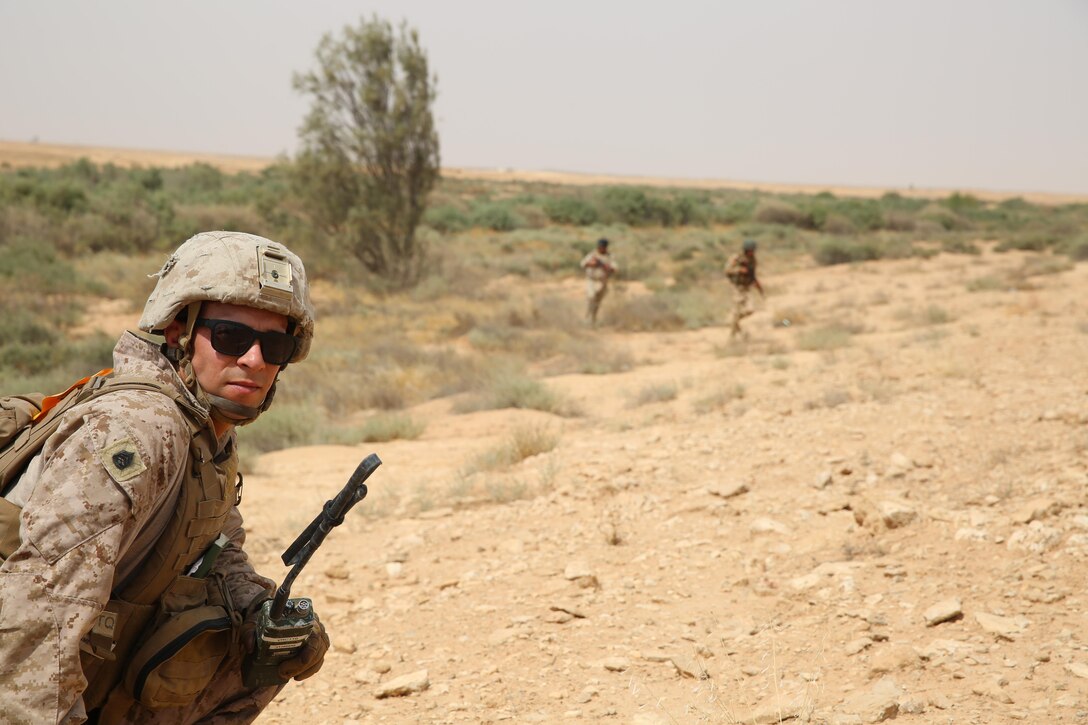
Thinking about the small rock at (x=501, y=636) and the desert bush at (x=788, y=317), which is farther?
the desert bush at (x=788, y=317)

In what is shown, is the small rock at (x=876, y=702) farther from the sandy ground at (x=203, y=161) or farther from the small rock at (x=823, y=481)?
the sandy ground at (x=203, y=161)

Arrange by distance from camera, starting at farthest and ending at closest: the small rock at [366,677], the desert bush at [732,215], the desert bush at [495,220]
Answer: the desert bush at [732,215] → the desert bush at [495,220] → the small rock at [366,677]

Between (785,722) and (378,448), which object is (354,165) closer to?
(378,448)

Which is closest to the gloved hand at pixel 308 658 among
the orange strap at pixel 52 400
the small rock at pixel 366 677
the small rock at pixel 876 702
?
the orange strap at pixel 52 400

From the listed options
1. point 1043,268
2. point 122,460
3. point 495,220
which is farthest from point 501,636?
point 495,220

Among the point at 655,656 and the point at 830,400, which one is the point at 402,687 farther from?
the point at 830,400

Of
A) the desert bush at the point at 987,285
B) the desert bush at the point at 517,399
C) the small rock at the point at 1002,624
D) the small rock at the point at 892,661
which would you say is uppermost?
the desert bush at the point at 987,285

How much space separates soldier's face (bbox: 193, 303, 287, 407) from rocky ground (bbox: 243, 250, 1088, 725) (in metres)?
1.68

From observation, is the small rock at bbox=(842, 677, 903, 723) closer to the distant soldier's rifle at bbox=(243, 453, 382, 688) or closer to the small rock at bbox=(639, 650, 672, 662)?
the small rock at bbox=(639, 650, 672, 662)

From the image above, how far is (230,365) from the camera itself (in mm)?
1991

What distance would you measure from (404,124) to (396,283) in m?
3.30

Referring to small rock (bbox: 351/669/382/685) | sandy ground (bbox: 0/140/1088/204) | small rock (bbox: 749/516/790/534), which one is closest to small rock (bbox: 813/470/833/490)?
small rock (bbox: 749/516/790/534)

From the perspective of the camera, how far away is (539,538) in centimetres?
482

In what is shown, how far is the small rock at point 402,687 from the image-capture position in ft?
10.9
